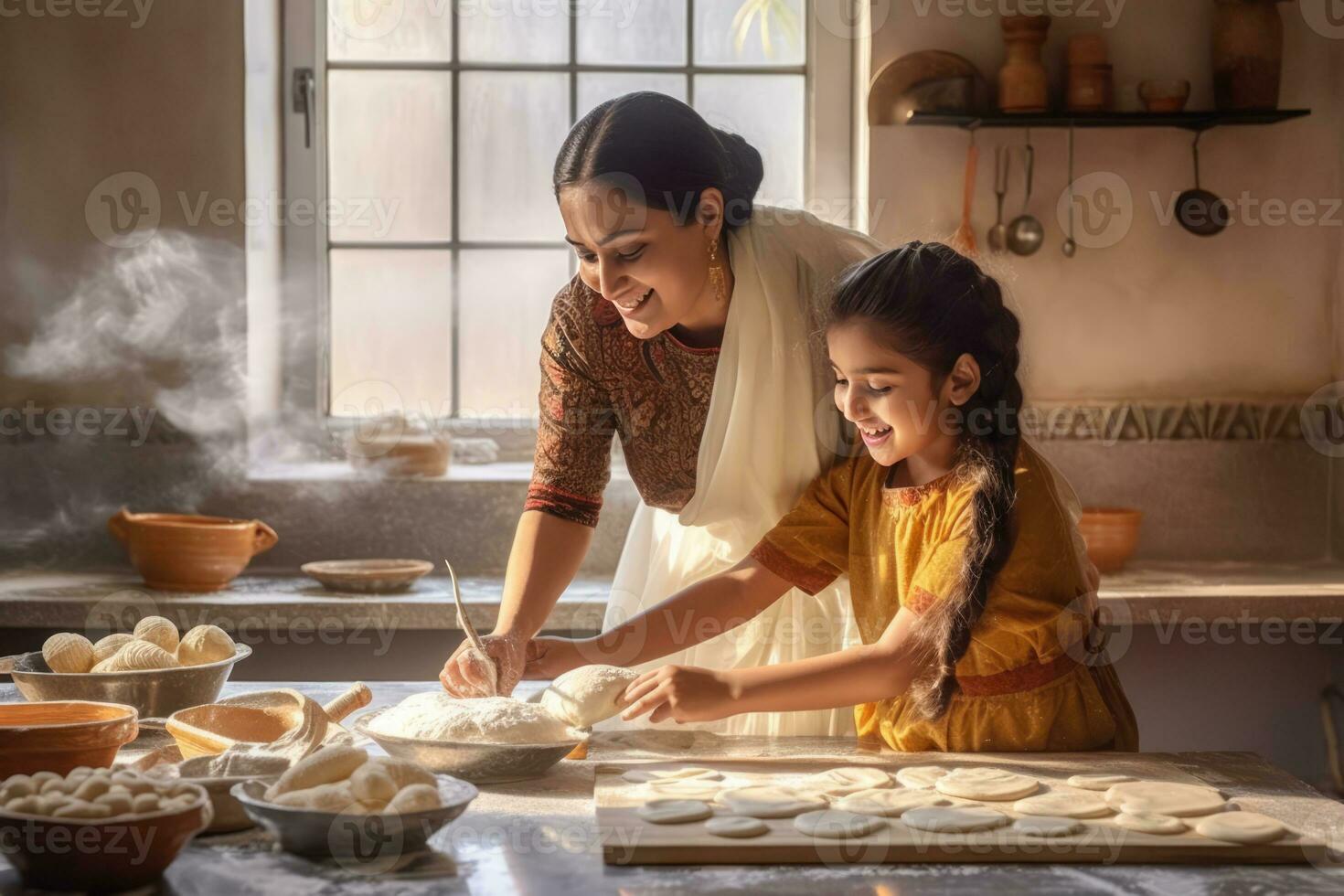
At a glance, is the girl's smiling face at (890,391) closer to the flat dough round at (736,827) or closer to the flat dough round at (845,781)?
the flat dough round at (845,781)

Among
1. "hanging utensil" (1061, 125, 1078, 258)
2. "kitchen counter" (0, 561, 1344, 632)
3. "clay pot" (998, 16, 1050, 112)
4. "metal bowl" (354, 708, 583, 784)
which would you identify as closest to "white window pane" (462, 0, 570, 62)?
"clay pot" (998, 16, 1050, 112)

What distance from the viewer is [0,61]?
10.5 ft

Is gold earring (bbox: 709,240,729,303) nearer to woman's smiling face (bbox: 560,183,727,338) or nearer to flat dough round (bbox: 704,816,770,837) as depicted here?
woman's smiling face (bbox: 560,183,727,338)

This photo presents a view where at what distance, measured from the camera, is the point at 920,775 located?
1.38 m

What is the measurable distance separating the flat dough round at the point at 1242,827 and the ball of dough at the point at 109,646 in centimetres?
120

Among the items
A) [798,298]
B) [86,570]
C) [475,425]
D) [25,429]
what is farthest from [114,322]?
[798,298]

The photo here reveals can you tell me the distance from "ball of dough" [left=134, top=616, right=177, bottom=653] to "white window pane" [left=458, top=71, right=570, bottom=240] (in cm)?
196

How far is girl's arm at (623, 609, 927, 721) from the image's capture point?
60.4 inches

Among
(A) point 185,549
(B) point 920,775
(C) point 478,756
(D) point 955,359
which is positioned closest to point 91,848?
(C) point 478,756

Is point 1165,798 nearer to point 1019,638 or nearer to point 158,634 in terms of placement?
point 1019,638

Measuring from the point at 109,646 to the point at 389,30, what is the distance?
222 cm

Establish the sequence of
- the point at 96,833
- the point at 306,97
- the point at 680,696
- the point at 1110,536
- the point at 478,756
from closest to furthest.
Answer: the point at 96,833 → the point at 478,756 → the point at 680,696 → the point at 1110,536 → the point at 306,97

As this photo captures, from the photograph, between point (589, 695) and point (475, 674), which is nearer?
point (589, 695)

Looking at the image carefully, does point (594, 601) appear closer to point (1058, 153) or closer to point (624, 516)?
point (624, 516)
